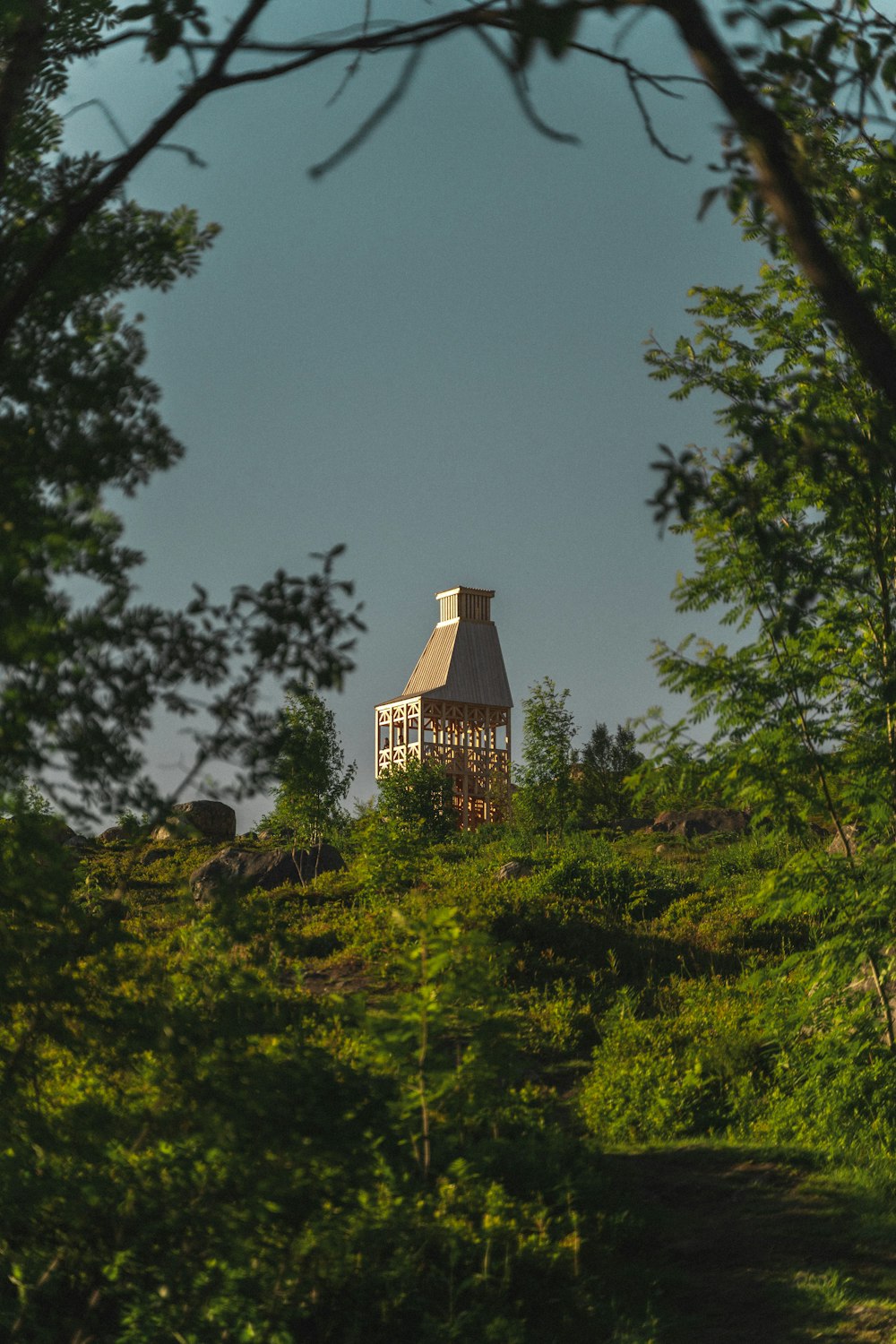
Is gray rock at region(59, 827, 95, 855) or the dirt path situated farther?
the dirt path

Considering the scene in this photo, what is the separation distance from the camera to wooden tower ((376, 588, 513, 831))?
29.9m

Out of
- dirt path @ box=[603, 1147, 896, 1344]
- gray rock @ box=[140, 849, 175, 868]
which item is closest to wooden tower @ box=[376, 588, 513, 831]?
gray rock @ box=[140, 849, 175, 868]

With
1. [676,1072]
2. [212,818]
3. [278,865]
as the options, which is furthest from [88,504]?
[212,818]

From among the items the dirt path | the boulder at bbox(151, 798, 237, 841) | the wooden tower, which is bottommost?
the dirt path

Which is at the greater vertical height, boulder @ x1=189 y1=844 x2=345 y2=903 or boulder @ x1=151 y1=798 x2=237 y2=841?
boulder @ x1=151 y1=798 x2=237 y2=841

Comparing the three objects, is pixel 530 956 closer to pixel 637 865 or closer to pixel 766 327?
pixel 637 865

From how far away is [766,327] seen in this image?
324 inches

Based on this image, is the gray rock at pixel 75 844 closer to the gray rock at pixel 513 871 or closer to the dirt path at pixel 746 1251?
the dirt path at pixel 746 1251

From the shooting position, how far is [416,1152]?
5.61 m

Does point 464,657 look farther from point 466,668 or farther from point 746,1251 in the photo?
point 746,1251

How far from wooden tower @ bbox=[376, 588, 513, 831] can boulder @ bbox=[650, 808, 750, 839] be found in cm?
827

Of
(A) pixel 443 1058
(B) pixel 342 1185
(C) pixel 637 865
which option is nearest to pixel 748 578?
(A) pixel 443 1058

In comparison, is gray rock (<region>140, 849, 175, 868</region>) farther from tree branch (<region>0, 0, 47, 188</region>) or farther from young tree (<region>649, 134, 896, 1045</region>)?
tree branch (<region>0, 0, 47, 188</region>)

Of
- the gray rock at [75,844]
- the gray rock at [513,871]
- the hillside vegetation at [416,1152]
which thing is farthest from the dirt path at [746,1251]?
the gray rock at [513,871]
